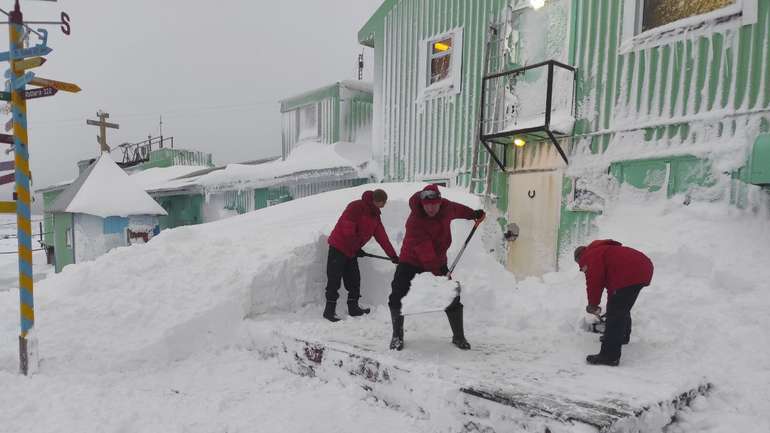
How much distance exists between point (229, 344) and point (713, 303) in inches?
191

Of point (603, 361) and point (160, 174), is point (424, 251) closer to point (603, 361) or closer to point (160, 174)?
point (603, 361)

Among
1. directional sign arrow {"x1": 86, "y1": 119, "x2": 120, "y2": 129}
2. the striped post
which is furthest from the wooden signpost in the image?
directional sign arrow {"x1": 86, "y1": 119, "x2": 120, "y2": 129}

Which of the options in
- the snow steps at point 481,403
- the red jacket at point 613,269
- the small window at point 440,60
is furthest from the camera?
the small window at point 440,60

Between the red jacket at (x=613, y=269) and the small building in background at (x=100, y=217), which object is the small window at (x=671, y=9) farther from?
the small building in background at (x=100, y=217)

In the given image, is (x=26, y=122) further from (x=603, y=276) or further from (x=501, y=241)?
(x=501, y=241)

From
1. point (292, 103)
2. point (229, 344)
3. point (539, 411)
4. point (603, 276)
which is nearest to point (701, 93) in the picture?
point (603, 276)

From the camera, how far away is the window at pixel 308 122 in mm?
14195

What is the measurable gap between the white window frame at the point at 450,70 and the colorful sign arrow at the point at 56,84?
19.9 ft

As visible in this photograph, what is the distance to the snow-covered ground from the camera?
11.1ft

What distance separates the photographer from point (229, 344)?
195 inches

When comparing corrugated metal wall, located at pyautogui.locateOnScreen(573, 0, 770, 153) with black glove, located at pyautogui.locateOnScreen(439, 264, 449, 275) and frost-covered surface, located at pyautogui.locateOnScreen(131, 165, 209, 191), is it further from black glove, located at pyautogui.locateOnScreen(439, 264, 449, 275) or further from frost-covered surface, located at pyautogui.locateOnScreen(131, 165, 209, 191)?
frost-covered surface, located at pyautogui.locateOnScreen(131, 165, 209, 191)

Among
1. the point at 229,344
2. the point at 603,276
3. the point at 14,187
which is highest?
the point at 14,187

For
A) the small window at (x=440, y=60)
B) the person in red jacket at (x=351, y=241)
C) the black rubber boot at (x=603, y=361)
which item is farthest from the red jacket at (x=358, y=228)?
the small window at (x=440, y=60)

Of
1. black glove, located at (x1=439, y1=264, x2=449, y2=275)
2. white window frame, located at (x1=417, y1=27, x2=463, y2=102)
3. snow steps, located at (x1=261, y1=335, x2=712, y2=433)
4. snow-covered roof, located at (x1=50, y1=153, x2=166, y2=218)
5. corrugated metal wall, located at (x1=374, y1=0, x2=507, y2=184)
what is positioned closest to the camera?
snow steps, located at (x1=261, y1=335, x2=712, y2=433)
